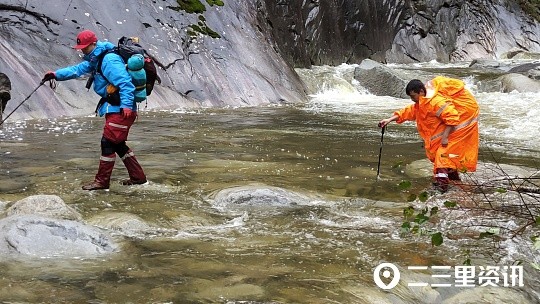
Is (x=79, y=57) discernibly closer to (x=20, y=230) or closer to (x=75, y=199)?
(x=75, y=199)

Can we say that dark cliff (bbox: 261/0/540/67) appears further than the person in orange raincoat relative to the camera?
Yes

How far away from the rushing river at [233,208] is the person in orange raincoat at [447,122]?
1.75 feet

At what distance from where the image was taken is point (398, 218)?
6402 millimetres

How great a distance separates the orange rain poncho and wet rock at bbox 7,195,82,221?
3.98m

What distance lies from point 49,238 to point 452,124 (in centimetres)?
442

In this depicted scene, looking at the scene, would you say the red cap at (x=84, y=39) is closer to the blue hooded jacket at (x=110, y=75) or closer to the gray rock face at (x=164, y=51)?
the blue hooded jacket at (x=110, y=75)

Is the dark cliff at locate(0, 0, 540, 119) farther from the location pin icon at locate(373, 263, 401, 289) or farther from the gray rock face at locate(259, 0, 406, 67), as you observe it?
the location pin icon at locate(373, 263, 401, 289)

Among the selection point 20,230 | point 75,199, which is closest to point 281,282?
point 20,230

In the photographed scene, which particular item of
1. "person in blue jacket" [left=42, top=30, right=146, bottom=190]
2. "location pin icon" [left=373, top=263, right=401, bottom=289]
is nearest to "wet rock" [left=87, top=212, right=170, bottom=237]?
"person in blue jacket" [left=42, top=30, right=146, bottom=190]

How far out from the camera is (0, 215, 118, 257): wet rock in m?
4.86

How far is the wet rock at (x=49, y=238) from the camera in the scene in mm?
4863

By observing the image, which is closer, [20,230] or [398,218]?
[20,230]

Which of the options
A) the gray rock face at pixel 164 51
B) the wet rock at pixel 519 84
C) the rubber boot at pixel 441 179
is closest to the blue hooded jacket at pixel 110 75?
the rubber boot at pixel 441 179

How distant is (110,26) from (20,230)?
10.9 meters
